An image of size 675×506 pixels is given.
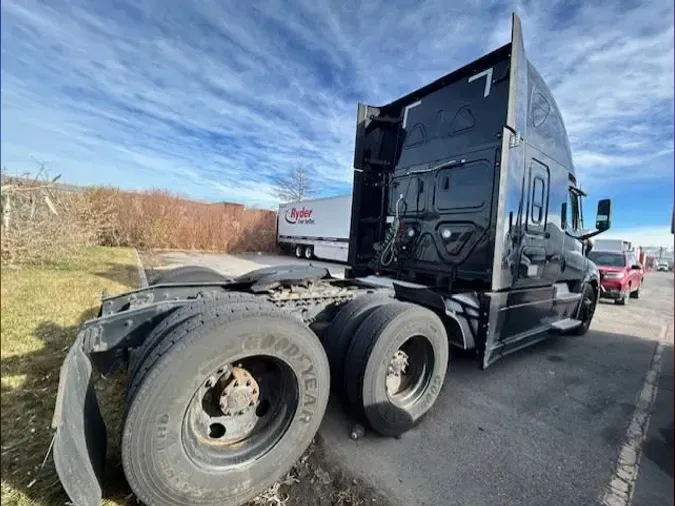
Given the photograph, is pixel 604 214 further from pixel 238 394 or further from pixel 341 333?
pixel 238 394

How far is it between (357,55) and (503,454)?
2987 millimetres

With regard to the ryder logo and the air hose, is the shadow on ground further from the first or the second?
the ryder logo

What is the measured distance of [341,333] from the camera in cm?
271

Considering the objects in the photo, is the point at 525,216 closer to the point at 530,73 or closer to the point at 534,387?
the point at 530,73

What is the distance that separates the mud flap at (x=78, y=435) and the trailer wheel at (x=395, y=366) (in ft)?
5.08

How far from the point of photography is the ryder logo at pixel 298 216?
20062 mm

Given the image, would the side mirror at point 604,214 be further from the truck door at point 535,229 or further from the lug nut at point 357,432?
the lug nut at point 357,432

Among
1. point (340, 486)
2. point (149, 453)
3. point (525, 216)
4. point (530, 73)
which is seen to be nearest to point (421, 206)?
point (525, 216)

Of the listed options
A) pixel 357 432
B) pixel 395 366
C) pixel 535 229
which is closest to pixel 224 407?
pixel 357 432

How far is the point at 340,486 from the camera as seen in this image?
215cm

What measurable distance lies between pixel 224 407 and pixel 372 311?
1278 mm

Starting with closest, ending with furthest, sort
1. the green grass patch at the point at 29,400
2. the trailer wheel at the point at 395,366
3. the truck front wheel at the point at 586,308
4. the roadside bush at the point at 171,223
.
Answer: the green grass patch at the point at 29,400 → the trailer wheel at the point at 395,366 → the truck front wheel at the point at 586,308 → the roadside bush at the point at 171,223

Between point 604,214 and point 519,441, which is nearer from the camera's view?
point 519,441

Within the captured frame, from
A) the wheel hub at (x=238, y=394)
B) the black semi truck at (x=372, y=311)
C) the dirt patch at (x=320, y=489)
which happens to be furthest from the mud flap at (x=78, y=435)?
→ the dirt patch at (x=320, y=489)
